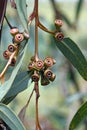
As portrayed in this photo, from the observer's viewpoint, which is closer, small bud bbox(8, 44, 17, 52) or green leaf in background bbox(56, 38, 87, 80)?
small bud bbox(8, 44, 17, 52)

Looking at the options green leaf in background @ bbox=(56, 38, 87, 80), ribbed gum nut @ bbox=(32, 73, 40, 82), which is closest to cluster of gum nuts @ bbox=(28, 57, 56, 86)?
ribbed gum nut @ bbox=(32, 73, 40, 82)

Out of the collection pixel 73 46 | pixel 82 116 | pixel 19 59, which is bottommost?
pixel 82 116

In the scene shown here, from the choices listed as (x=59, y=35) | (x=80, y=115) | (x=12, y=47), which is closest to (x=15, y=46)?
(x=12, y=47)

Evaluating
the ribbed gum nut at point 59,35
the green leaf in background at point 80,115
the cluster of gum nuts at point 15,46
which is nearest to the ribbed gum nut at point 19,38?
the cluster of gum nuts at point 15,46

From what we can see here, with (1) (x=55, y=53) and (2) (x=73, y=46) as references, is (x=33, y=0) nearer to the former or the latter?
(2) (x=73, y=46)

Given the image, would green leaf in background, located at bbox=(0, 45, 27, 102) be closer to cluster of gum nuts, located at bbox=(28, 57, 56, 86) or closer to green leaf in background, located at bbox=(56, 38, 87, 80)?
cluster of gum nuts, located at bbox=(28, 57, 56, 86)

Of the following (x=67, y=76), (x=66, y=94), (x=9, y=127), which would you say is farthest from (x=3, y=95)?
(x=66, y=94)

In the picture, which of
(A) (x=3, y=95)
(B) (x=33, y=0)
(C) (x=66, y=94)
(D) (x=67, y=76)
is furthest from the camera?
(C) (x=66, y=94)

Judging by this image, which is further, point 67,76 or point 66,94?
point 66,94
